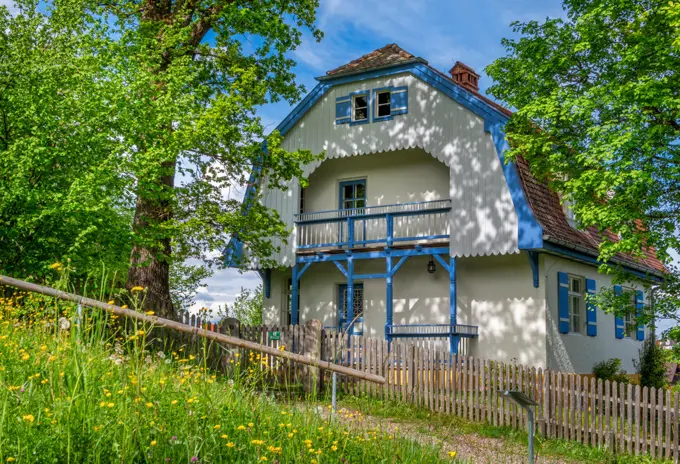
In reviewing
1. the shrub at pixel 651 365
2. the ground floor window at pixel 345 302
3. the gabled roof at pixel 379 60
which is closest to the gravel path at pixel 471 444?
the ground floor window at pixel 345 302

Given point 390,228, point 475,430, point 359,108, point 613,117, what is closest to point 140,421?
point 475,430

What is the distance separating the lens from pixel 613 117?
14.0 m

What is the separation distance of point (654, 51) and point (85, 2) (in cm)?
1352

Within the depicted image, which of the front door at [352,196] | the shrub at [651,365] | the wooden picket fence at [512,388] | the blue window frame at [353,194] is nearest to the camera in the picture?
the wooden picket fence at [512,388]

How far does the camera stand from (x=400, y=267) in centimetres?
1923

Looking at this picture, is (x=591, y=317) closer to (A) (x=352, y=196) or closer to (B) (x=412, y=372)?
(A) (x=352, y=196)

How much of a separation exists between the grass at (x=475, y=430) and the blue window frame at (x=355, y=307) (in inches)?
246

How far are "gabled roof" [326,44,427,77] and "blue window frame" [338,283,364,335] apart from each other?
6019 millimetres

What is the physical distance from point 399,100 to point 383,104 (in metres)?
0.65

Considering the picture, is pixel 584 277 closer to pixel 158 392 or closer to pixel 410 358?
pixel 410 358

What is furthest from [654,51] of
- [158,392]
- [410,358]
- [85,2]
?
[85,2]

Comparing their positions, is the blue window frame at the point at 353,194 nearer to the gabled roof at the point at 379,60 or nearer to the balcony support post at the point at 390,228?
the balcony support post at the point at 390,228

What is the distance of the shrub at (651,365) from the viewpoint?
21344mm

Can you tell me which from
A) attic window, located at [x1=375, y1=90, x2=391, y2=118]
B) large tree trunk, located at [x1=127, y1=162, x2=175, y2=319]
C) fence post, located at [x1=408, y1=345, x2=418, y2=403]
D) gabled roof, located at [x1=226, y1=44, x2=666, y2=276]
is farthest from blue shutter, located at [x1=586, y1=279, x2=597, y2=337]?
large tree trunk, located at [x1=127, y1=162, x2=175, y2=319]
